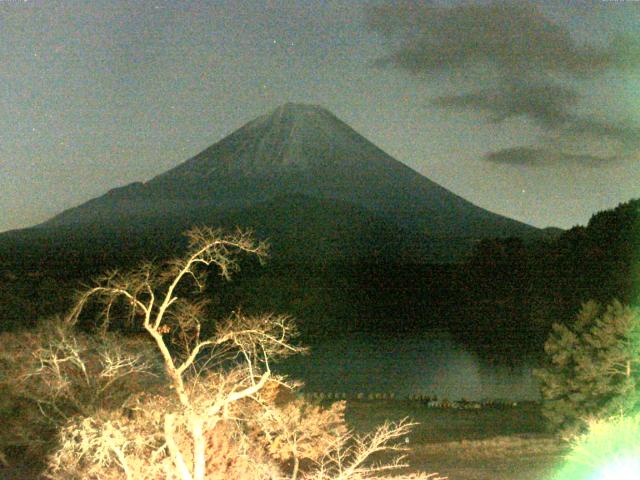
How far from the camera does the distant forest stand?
41375mm

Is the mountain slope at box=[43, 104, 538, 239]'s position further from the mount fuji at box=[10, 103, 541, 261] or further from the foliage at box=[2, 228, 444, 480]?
the foliage at box=[2, 228, 444, 480]

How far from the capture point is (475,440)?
17766 millimetres

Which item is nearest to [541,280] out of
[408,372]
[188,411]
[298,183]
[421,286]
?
[408,372]

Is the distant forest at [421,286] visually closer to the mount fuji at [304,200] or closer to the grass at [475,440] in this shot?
the grass at [475,440]

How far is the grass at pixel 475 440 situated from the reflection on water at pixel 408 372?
13.2 ft

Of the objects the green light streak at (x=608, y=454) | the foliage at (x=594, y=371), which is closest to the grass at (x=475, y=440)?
the green light streak at (x=608, y=454)

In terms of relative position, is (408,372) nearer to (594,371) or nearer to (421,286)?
(594,371)

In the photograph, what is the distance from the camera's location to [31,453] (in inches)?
493

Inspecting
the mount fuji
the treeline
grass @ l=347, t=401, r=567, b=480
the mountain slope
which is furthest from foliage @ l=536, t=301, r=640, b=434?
the mountain slope

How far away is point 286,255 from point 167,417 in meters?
88.2

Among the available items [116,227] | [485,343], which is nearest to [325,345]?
[485,343]

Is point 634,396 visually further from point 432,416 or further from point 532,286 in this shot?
point 532,286

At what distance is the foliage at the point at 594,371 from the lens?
1533cm

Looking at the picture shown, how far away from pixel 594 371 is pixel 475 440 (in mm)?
3372
